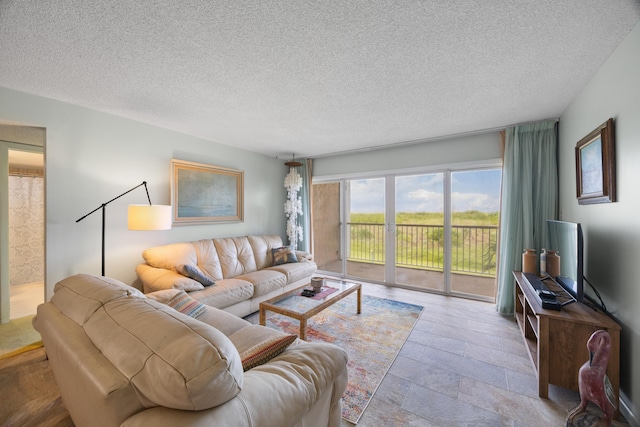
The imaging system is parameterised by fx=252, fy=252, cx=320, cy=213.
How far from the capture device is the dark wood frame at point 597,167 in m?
1.77

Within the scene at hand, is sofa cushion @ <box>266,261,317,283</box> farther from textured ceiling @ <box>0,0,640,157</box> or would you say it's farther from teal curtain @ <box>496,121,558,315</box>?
teal curtain @ <box>496,121,558,315</box>

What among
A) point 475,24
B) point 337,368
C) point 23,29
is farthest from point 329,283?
point 23,29

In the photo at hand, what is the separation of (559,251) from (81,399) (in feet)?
11.1

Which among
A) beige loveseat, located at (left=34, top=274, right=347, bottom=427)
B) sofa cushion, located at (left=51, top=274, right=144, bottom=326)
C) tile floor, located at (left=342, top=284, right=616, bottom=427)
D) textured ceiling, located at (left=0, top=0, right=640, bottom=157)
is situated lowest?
tile floor, located at (left=342, top=284, right=616, bottom=427)

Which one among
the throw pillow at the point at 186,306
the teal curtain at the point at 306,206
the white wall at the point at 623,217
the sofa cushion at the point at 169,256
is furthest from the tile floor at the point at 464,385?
the teal curtain at the point at 306,206

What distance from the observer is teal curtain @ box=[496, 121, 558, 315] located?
9.69ft

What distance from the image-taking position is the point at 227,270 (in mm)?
3396

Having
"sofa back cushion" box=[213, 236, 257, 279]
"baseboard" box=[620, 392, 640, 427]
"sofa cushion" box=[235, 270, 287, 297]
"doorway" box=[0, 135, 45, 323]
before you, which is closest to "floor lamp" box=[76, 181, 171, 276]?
"sofa back cushion" box=[213, 236, 257, 279]

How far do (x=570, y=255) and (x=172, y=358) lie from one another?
272 cm

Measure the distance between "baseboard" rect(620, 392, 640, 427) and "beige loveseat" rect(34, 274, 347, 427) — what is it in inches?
70.6

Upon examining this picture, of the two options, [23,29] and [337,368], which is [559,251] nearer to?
[337,368]

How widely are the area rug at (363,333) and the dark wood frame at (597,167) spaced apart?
6.53ft

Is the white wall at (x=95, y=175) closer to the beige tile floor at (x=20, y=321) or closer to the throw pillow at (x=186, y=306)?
the beige tile floor at (x=20, y=321)

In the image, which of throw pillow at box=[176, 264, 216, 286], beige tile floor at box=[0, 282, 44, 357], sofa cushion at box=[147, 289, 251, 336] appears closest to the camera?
sofa cushion at box=[147, 289, 251, 336]
